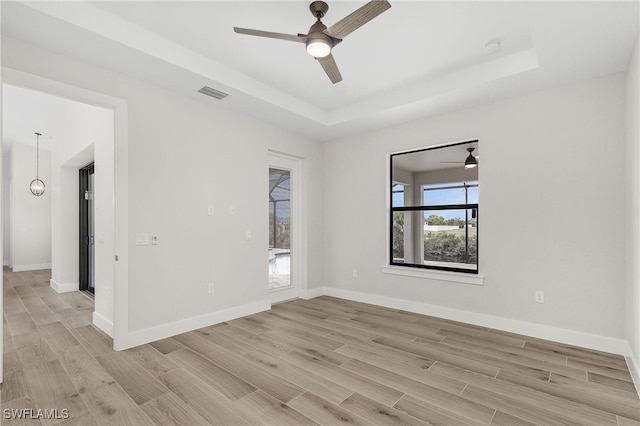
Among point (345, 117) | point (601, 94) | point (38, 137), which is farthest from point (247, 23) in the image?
point (38, 137)

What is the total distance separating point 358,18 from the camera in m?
2.11

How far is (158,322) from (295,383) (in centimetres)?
180

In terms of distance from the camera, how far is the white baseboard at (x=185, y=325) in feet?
10.4

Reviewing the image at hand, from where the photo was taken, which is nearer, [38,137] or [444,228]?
[444,228]

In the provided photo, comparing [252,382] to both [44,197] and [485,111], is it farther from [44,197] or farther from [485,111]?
[44,197]

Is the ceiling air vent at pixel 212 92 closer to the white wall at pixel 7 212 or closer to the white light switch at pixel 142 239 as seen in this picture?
the white light switch at pixel 142 239

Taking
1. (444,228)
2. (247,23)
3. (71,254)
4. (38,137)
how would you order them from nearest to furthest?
(247,23)
(444,228)
(71,254)
(38,137)

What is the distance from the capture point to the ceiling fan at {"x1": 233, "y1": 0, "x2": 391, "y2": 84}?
2062 mm

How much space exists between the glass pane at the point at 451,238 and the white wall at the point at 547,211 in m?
0.21

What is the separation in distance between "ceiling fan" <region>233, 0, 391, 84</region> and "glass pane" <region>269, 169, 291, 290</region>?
268 centimetres

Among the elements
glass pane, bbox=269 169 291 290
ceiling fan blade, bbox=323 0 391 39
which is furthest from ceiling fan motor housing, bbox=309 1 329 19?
glass pane, bbox=269 169 291 290

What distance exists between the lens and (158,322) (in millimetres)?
3402

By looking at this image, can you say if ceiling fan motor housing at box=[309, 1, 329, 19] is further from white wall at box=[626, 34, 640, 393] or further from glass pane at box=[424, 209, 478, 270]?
glass pane at box=[424, 209, 478, 270]

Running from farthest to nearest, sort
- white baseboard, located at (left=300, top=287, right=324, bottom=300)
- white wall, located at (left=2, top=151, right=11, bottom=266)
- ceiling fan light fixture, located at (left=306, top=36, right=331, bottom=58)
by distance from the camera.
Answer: white wall, located at (left=2, top=151, right=11, bottom=266)
white baseboard, located at (left=300, top=287, right=324, bottom=300)
ceiling fan light fixture, located at (left=306, top=36, right=331, bottom=58)
